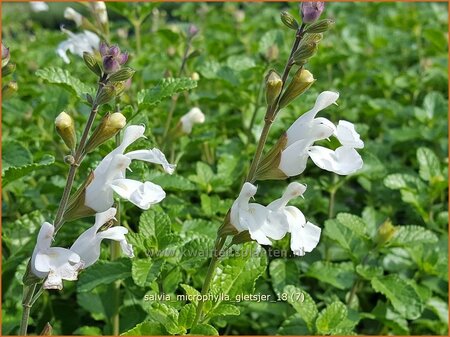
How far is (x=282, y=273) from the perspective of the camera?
4.95 feet

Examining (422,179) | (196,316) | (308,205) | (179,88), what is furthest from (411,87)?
(196,316)

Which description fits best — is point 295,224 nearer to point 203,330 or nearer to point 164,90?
point 203,330

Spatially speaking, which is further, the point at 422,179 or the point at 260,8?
the point at 260,8

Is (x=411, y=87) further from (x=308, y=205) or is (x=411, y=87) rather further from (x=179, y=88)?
(x=179, y=88)

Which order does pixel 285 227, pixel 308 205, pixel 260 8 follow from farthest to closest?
pixel 260 8
pixel 308 205
pixel 285 227

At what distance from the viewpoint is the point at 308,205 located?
1871mm

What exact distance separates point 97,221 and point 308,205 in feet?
3.13

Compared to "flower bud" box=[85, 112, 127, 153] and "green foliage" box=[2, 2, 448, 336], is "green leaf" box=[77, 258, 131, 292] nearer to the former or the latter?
"green foliage" box=[2, 2, 448, 336]

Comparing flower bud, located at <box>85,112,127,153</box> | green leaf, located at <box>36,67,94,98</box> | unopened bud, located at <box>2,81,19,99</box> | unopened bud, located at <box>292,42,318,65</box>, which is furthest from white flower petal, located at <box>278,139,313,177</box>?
unopened bud, located at <box>2,81,19,99</box>

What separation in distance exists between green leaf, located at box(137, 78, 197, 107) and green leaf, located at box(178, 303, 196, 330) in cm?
42

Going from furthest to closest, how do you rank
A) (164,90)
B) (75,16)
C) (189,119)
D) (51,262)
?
(75,16) < (189,119) < (164,90) < (51,262)

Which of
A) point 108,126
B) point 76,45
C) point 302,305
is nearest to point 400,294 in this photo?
point 302,305

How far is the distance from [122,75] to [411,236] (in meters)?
0.87

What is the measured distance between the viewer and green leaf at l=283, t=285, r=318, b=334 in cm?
136
